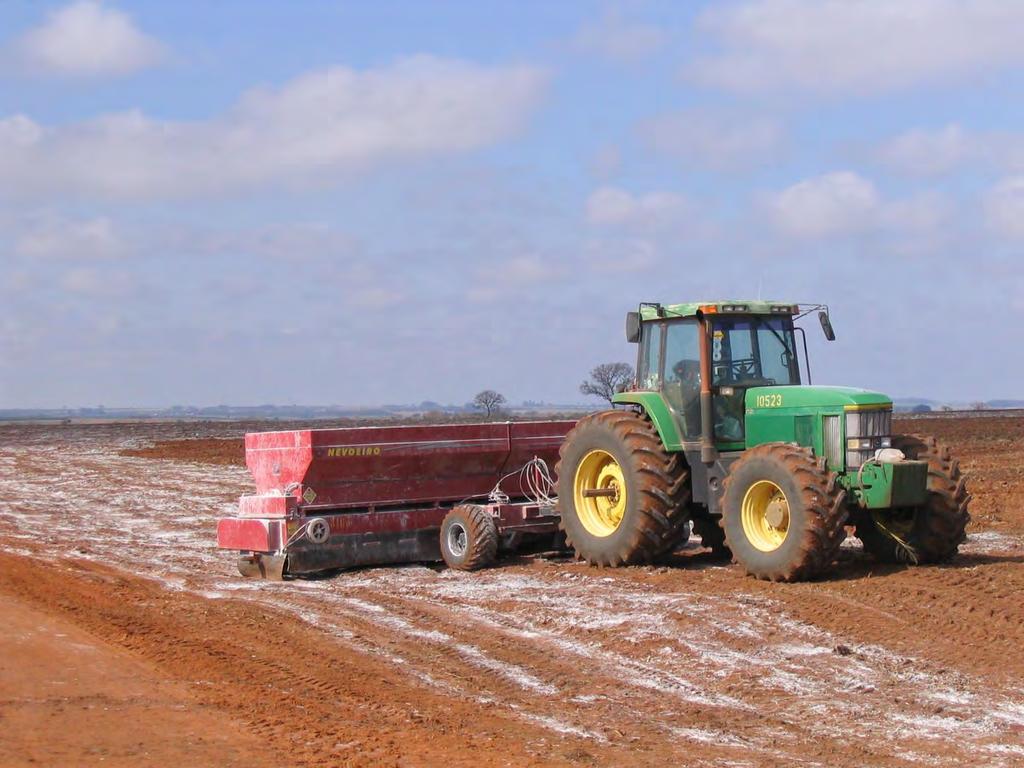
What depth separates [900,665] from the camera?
341 inches

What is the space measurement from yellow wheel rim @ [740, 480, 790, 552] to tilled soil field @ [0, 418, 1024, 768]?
1.33 ft

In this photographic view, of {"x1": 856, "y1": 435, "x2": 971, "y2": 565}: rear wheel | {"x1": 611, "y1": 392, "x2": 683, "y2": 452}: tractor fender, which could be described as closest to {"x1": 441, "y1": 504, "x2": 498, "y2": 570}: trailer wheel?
{"x1": 611, "y1": 392, "x2": 683, "y2": 452}: tractor fender

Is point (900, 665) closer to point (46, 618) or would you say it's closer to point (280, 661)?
point (280, 661)

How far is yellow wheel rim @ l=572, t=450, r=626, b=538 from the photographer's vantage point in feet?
43.6

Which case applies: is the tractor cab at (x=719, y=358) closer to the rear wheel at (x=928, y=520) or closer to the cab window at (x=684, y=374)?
the cab window at (x=684, y=374)

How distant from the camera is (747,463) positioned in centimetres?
1168

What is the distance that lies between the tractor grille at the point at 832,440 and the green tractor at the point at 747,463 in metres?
0.01

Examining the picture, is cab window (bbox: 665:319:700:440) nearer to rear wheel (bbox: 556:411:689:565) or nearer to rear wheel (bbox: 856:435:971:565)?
rear wheel (bbox: 556:411:689:565)

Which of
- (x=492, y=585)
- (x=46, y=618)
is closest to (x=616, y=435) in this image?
(x=492, y=585)

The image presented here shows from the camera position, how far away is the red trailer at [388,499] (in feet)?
43.6

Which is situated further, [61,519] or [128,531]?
[61,519]

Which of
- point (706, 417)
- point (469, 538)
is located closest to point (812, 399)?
point (706, 417)

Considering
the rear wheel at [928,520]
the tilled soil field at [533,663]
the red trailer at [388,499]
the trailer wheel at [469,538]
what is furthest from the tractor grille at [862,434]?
the trailer wheel at [469,538]

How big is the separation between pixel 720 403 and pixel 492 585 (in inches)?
107
